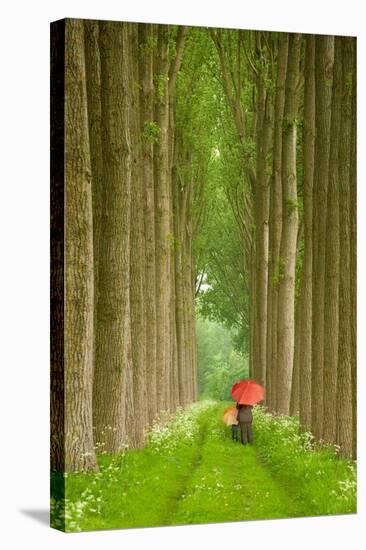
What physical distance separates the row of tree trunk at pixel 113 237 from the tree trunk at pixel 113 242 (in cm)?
1

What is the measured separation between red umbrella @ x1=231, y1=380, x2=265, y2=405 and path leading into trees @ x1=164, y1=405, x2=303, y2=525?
0.42 meters

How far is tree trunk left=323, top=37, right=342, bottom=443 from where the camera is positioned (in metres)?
16.3

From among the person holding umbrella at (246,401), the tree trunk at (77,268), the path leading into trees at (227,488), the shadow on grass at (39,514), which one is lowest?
the shadow on grass at (39,514)

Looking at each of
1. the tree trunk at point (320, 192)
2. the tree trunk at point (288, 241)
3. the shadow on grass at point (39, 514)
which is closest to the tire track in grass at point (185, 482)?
the tree trunk at point (288, 241)

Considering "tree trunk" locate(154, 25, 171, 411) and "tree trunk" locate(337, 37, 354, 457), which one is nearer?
"tree trunk" locate(154, 25, 171, 411)

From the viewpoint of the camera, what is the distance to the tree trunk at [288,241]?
1630cm

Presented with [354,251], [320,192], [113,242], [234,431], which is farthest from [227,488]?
[320,192]

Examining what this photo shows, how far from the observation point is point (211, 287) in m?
16.0

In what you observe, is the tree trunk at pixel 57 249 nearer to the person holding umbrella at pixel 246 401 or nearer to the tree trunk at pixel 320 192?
the person holding umbrella at pixel 246 401

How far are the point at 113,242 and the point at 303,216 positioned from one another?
308 cm

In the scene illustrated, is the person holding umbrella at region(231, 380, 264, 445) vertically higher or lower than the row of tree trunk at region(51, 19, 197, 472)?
lower

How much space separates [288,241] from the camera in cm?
1680

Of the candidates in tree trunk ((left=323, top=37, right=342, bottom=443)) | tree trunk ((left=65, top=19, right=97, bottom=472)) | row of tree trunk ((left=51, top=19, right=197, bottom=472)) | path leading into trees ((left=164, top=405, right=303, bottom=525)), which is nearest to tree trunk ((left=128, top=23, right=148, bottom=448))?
row of tree trunk ((left=51, top=19, right=197, bottom=472))

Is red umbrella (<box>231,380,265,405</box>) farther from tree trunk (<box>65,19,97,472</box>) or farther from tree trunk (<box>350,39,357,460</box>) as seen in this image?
tree trunk (<box>65,19,97,472</box>)
